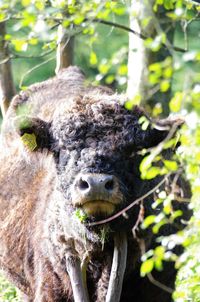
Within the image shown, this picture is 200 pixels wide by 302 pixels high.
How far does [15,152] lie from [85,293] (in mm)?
2262

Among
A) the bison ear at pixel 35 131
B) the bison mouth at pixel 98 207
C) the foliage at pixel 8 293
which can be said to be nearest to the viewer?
the bison mouth at pixel 98 207

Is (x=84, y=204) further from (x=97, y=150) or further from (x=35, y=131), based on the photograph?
(x=35, y=131)

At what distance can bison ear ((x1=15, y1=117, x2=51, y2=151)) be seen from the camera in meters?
7.07

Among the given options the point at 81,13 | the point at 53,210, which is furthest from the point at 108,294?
the point at 81,13

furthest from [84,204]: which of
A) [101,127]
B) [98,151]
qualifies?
[101,127]

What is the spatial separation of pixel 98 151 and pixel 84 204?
0.47 m

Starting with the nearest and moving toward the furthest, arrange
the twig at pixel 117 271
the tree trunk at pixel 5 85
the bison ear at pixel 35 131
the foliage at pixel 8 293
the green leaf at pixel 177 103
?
the green leaf at pixel 177 103, the twig at pixel 117 271, the bison ear at pixel 35 131, the foliage at pixel 8 293, the tree trunk at pixel 5 85

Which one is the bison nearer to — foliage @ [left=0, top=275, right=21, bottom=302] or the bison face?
the bison face

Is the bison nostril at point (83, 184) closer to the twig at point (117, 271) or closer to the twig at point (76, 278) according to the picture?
the twig at point (117, 271)

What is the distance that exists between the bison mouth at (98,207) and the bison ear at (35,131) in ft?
3.33

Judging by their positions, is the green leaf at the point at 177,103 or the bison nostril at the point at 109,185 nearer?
the green leaf at the point at 177,103

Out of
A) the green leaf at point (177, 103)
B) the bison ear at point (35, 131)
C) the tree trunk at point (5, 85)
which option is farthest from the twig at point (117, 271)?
the tree trunk at point (5, 85)

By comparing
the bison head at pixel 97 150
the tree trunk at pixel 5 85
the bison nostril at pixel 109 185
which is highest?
the tree trunk at pixel 5 85

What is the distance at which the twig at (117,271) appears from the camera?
6832mm
